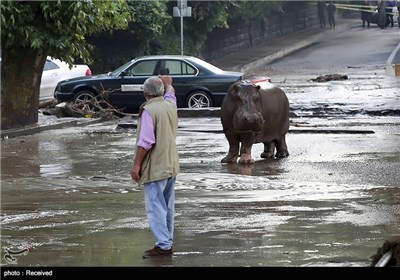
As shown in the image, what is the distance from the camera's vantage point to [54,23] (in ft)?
69.8

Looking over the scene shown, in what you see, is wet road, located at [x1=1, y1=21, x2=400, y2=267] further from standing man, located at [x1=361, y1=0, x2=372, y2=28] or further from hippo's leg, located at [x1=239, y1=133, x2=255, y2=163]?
standing man, located at [x1=361, y1=0, x2=372, y2=28]

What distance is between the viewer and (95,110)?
86.4 ft

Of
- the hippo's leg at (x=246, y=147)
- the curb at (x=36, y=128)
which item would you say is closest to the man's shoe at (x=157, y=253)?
the hippo's leg at (x=246, y=147)

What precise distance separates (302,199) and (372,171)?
9.26 ft

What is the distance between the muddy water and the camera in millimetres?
9516

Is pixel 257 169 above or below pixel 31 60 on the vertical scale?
below

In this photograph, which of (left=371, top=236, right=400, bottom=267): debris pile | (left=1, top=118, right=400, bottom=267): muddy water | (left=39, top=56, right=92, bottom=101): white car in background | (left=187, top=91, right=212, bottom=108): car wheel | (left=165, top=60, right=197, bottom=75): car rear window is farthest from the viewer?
(left=39, top=56, right=92, bottom=101): white car in background

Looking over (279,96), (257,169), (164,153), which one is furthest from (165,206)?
(279,96)

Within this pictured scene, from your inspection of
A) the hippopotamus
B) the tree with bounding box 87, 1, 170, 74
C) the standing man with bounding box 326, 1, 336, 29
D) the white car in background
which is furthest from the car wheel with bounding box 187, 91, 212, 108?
the standing man with bounding box 326, 1, 336, 29

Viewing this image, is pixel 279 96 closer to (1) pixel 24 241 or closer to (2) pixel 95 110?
(1) pixel 24 241

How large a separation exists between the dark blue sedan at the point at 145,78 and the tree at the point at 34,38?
3206mm

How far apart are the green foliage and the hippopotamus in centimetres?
494

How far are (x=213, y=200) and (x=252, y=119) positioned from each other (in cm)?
363
